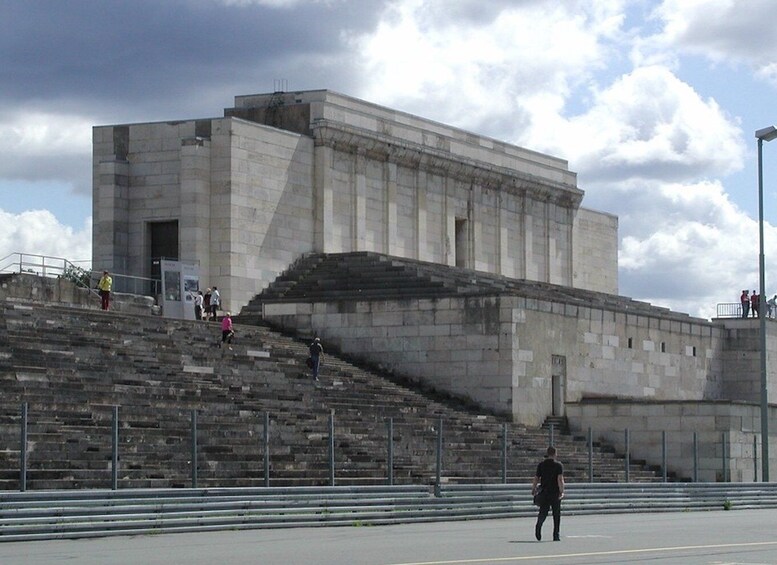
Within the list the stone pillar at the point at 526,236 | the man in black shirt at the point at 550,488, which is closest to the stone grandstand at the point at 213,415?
the man in black shirt at the point at 550,488

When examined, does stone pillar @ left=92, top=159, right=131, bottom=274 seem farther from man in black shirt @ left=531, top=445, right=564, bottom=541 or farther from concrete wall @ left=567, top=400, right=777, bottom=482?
man in black shirt @ left=531, top=445, right=564, bottom=541

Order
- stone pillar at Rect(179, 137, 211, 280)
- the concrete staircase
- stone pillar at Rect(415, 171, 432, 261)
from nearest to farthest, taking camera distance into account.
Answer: the concrete staircase < stone pillar at Rect(179, 137, 211, 280) < stone pillar at Rect(415, 171, 432, 261)

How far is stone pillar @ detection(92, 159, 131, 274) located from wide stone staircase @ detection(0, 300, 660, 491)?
10702mm

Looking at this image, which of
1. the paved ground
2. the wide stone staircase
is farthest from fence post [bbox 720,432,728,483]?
the paved ground

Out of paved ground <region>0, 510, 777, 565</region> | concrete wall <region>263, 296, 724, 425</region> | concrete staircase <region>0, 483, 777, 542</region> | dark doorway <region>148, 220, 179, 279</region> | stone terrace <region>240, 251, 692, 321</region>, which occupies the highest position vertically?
dark doorway <region>148, 220, 179, 279</region>

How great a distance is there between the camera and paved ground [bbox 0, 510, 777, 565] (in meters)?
24.3

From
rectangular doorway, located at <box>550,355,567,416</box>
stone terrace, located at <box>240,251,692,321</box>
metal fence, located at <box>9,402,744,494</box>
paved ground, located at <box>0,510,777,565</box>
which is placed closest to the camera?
paved ground, located at <box>0,510,777,565</box>

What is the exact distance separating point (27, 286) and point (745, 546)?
92.5 feet

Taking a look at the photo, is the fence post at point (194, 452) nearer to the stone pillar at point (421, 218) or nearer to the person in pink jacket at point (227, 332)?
the person in pink jacket at point (227, 332)

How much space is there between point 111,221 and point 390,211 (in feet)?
39.5

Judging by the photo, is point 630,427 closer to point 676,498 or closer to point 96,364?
point 676,498

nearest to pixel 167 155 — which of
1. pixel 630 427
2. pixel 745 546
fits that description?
pixel 630 427

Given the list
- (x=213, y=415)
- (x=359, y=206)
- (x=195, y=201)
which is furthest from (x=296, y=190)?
(x=213, y=415)

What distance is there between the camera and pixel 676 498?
43.5 m
